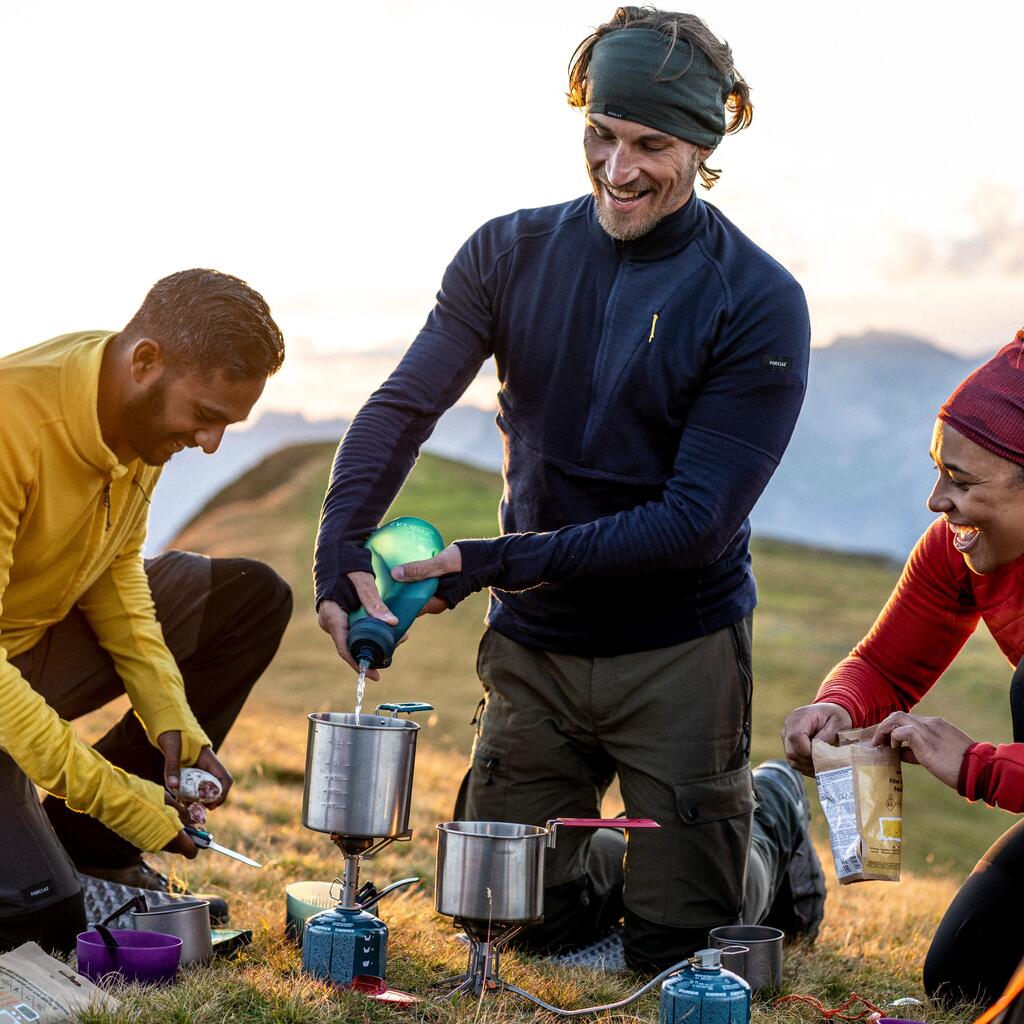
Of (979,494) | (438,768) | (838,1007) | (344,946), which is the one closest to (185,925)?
(344,946)

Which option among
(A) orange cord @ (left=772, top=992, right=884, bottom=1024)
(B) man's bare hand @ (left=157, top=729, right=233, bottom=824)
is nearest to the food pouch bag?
(A) orange cord @ (left=772, top=992, right=884, bottom=1024)

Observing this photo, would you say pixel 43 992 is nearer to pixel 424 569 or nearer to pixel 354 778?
pixel 354 778

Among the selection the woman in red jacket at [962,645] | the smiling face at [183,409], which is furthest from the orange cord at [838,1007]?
the smiling face at [183,409]

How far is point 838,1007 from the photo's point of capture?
4445 mm

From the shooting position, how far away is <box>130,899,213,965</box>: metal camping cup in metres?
4.09

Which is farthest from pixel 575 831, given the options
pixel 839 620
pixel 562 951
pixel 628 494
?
pixel 839 620

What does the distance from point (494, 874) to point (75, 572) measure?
6.24 ft

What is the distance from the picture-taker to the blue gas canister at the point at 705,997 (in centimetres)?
349

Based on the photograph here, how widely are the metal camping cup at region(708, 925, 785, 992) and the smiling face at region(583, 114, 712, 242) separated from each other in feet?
7.79

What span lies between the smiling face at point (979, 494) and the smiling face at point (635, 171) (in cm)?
126

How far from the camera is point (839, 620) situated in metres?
23.1

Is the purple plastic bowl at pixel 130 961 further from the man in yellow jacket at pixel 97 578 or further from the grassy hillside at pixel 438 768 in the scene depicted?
the man in yellow jacket at pixel 97 578

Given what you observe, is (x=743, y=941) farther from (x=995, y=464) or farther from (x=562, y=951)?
(x=995, y=464)

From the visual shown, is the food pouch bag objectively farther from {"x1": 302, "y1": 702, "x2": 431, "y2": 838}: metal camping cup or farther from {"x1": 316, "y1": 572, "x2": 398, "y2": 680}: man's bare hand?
{"x1": 316, "y1": 572, "x2": 398, "y2": 680}: man's bare hand
